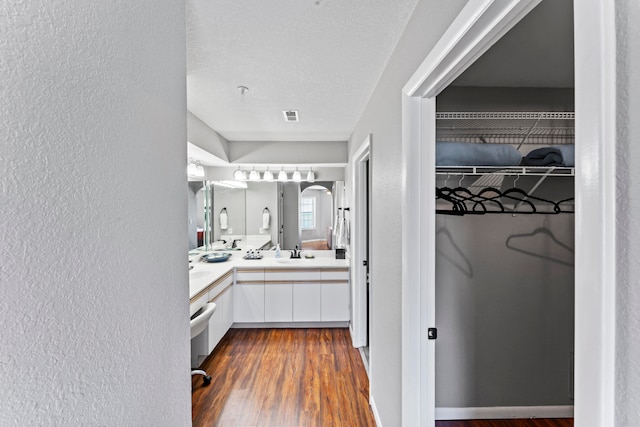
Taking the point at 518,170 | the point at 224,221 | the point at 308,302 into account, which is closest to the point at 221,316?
the point at 308,302

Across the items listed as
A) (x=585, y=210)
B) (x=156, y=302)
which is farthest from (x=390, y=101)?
(x=156, y=302)

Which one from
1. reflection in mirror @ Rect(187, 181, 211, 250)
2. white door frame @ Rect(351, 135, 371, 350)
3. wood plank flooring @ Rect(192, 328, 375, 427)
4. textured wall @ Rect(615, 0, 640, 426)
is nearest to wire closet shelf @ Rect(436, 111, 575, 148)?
white door frame @ Rect(351, 135, 371, 350)

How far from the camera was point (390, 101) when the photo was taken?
162cm

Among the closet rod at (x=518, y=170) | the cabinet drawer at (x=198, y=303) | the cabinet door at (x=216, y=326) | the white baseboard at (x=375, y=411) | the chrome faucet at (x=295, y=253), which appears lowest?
the white baseboard at (x=375, y=411)

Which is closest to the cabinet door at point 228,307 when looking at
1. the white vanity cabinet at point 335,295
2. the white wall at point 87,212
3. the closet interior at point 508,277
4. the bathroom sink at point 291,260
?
the bathroom sink at point 291,260

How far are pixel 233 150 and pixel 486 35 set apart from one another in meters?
3.23

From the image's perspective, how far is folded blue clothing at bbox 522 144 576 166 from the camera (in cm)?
176

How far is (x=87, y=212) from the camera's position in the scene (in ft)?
1.80

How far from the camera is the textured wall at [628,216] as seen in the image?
419 millimetres

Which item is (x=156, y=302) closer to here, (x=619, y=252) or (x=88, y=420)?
(x=88, y=420)

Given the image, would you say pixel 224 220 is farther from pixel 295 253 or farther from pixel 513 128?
pixel 513 128

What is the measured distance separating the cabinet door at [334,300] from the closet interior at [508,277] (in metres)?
1.54

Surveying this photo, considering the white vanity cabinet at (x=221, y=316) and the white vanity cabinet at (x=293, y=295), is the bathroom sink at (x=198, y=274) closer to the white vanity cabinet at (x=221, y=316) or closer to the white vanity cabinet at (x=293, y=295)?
the white vanity cabinet at (x=221, y=316)

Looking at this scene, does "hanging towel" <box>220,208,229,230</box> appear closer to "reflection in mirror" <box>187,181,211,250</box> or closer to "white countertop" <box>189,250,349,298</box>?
"reflection in mirror" <box>187,181,211,250</box>
